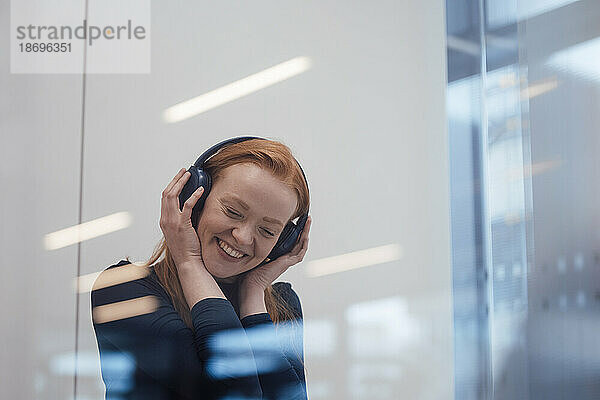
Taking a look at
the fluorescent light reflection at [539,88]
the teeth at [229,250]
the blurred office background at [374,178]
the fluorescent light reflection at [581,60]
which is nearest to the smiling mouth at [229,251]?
the teeth at [229,250]

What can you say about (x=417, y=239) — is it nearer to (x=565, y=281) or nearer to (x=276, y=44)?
(x=565, y=281)

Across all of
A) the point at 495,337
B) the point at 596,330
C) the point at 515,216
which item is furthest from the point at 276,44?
the point at 596,330

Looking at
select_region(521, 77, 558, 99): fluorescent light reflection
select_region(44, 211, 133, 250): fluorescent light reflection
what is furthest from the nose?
select_region(521, 77, 558, 99): fluorescent light reflection

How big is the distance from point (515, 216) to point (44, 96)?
1.07 meters

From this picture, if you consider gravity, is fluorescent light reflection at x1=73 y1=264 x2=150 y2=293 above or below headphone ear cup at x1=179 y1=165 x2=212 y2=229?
below

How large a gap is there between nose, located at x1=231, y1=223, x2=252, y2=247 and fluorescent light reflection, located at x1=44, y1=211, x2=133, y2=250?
0.21m

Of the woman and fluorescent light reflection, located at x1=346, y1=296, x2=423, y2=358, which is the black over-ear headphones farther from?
fluorescent light reflection, located at x1=346, y1=296, x2=423, y2=358

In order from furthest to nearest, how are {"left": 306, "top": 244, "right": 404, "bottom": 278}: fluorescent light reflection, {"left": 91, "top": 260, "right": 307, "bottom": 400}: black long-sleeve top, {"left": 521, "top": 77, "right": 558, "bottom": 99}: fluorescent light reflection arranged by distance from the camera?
{"left": 521, "top": 77, "right": 558, "bottom": 99}: fluorescent light reflection
{"left": 306, "top": 244, "right": 404, "bottom": 278}: fluorescent light reflection
{"left": 91, "top": 260, "right": 307, "bottom": 400}: black long-sleeve top

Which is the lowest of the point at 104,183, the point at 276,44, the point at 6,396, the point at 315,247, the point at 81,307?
the point at 6,396

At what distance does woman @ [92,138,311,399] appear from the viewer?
1270mm

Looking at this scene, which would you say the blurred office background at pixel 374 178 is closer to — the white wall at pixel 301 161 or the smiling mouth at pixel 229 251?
the white wall at pixel 301 161

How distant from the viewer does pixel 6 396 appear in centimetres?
124

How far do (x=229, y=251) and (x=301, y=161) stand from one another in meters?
0.24

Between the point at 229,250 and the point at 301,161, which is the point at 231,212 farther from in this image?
the point at 301,161
